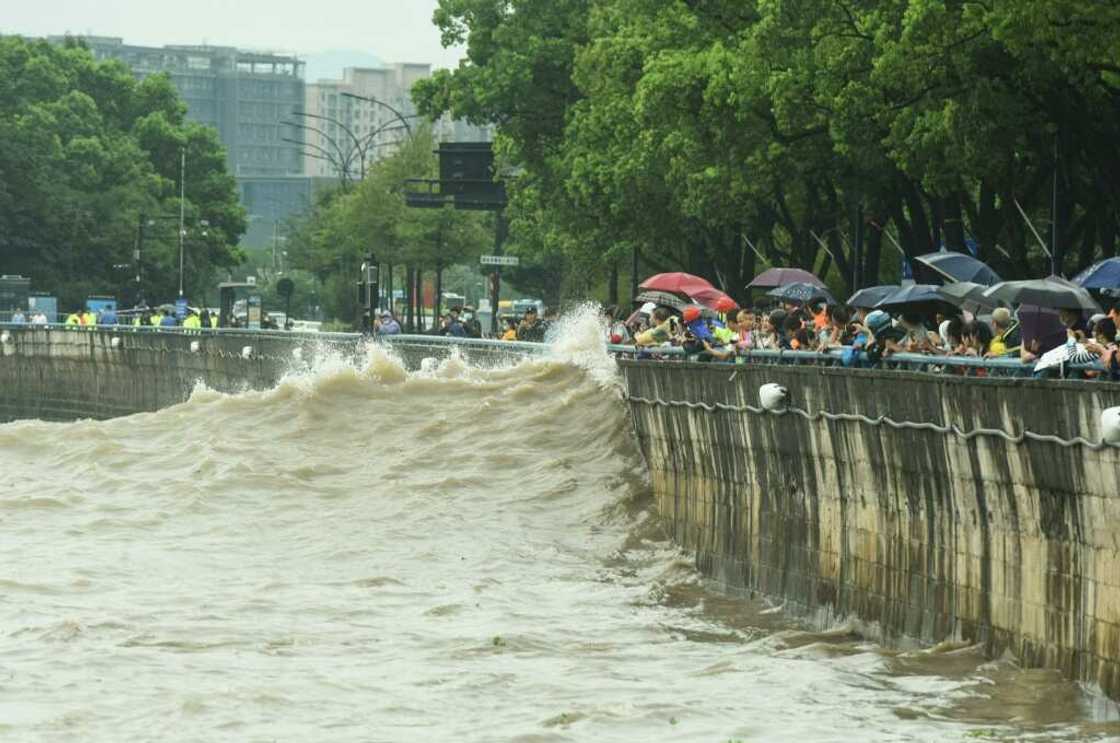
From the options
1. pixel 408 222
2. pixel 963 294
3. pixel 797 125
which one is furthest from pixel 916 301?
pixel 408 222

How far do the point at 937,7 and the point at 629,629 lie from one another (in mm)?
15793

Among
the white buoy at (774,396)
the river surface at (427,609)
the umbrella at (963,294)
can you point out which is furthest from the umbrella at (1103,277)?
the river surface at (427,609)

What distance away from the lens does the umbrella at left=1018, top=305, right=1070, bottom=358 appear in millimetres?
19922

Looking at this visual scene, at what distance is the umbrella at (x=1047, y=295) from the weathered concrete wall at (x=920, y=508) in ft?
6.66

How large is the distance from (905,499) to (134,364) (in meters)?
47.3

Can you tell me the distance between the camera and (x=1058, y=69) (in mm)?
34469

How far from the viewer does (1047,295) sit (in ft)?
72.2

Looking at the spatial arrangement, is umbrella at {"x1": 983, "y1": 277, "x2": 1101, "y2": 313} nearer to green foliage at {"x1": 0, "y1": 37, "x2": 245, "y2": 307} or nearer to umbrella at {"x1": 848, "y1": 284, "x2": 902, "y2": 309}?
umbrella at {"x1": 848, "y1": 284, "x2": 902, "y2": 309}

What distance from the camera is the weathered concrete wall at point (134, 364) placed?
1939 inches

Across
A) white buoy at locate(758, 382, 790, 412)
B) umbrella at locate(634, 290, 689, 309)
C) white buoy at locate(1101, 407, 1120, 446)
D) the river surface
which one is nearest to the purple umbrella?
white buoy at locate(758, 382, 790, 412)

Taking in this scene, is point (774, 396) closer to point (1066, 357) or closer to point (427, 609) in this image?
point (427, 609)

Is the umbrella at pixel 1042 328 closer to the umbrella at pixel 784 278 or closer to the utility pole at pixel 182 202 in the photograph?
the umbrella at pixel 784 278

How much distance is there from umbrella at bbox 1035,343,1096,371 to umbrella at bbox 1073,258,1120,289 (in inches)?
284

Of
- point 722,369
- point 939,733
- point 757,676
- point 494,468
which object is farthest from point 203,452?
point 939,733
